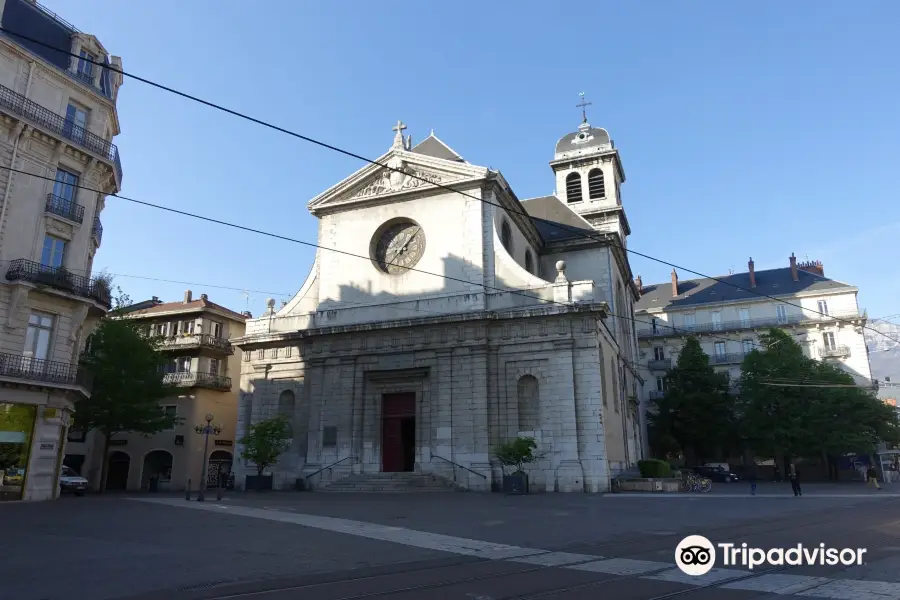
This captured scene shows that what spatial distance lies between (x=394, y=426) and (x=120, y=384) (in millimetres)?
13415

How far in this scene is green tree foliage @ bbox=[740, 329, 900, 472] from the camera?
39.2 meters

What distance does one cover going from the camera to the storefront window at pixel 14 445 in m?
19.5

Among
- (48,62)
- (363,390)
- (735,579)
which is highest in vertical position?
(48,62)

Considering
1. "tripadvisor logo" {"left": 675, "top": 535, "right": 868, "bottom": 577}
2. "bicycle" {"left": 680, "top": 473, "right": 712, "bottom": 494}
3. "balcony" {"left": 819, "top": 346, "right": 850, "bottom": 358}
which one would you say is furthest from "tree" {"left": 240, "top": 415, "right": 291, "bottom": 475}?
"balcony" {"left": 819, "top": 346, "right": 850, "bottom": 358}

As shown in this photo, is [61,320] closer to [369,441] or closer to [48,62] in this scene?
[48,62]

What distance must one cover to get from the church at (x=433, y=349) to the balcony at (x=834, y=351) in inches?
991

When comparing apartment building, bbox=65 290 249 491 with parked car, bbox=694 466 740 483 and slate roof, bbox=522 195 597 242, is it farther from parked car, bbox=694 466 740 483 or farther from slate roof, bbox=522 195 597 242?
parked car, bbox=694 466 740 483

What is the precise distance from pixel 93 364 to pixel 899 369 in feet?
385

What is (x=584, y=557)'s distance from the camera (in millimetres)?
9031

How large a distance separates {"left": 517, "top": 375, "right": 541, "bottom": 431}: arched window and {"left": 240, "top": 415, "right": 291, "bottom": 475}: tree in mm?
10286

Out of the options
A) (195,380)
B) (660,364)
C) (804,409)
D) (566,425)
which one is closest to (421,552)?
(566,425)

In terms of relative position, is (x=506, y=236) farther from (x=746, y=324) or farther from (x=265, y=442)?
(x=746, y=324)

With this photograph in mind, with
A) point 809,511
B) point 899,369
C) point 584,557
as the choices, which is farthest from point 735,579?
point 899,369

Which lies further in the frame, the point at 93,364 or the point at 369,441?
the point at 93,364
